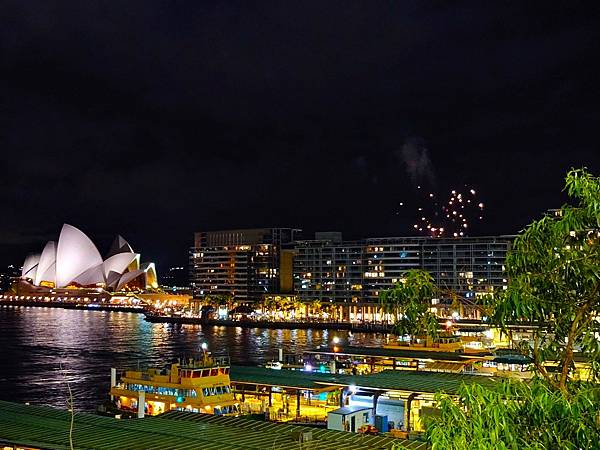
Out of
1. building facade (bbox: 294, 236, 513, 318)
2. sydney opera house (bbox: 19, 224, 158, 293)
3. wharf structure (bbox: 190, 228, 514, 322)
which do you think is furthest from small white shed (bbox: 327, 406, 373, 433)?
sydney opera house (bbox: 19, 224, 158, 293)

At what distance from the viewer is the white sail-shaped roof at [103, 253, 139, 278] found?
3351 inches

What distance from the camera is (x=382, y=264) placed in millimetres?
69375

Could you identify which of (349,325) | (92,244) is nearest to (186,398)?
(349,325)

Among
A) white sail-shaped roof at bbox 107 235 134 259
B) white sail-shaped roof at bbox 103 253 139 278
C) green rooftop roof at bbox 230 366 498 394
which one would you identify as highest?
white sail-shaped roof at bbox 107 235 134 259

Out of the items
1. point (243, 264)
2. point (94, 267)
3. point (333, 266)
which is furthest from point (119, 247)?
point (333, 266)

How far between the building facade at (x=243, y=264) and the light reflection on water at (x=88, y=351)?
30398 millimetres

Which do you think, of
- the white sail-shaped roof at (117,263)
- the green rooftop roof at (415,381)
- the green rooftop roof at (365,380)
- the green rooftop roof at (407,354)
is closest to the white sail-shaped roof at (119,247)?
the white sail-shaped roof at (117,263)

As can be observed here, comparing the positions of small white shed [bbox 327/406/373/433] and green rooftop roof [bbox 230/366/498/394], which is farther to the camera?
green rooftop roof [bbox 230/366/498/394]

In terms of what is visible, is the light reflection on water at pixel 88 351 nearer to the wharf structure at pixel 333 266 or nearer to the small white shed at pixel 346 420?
the small white shed at pixel 346 420

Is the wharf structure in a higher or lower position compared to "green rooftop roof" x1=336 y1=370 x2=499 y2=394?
higher

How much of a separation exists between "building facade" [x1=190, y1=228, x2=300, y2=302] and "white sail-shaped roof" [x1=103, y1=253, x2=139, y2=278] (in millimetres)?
9218

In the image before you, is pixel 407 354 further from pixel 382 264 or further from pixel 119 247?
pixel 119 247

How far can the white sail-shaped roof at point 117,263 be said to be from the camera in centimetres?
8512

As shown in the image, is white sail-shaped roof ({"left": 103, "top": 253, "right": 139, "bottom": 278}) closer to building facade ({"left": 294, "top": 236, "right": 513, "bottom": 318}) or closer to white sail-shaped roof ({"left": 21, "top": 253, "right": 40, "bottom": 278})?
white sail-shaped roof ({"left": 21, "top": 253, "right": 40, "bottom": 278})
